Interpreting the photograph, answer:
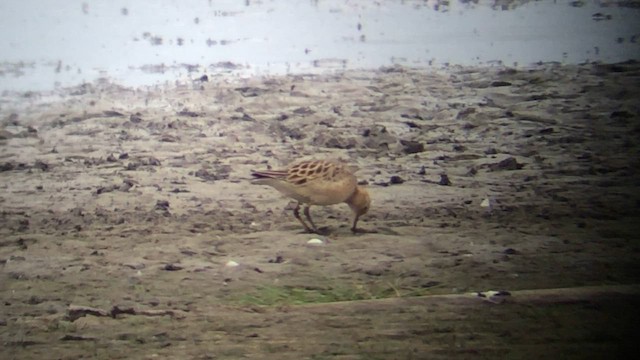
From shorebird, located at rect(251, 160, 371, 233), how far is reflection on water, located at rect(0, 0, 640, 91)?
336mm

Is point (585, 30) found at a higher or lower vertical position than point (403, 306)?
higher

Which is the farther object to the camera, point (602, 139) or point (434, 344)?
point (602, 139)

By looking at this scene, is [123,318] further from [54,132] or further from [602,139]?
[602,139]

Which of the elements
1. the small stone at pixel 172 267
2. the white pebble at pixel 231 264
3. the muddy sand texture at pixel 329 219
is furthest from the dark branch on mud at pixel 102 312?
the white pebble at pixel 231 264

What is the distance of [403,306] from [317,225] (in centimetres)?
37

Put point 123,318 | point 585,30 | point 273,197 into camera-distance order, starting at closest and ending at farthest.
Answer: point 123,318
point 273,197
point 585,30

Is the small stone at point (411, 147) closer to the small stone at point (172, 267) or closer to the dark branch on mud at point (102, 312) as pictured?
the small stone at point (172, 267)

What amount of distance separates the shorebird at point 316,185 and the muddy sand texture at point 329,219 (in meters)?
0.04

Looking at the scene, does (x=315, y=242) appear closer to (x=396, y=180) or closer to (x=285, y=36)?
(x=396, y=180)

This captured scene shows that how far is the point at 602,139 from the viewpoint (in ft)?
11.2

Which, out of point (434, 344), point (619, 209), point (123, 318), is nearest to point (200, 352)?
point (123, 318)

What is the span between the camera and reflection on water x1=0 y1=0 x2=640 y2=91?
3006mm

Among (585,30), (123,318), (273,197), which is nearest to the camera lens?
(123,318)

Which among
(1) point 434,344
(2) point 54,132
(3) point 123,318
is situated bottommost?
(1) point 434,344
